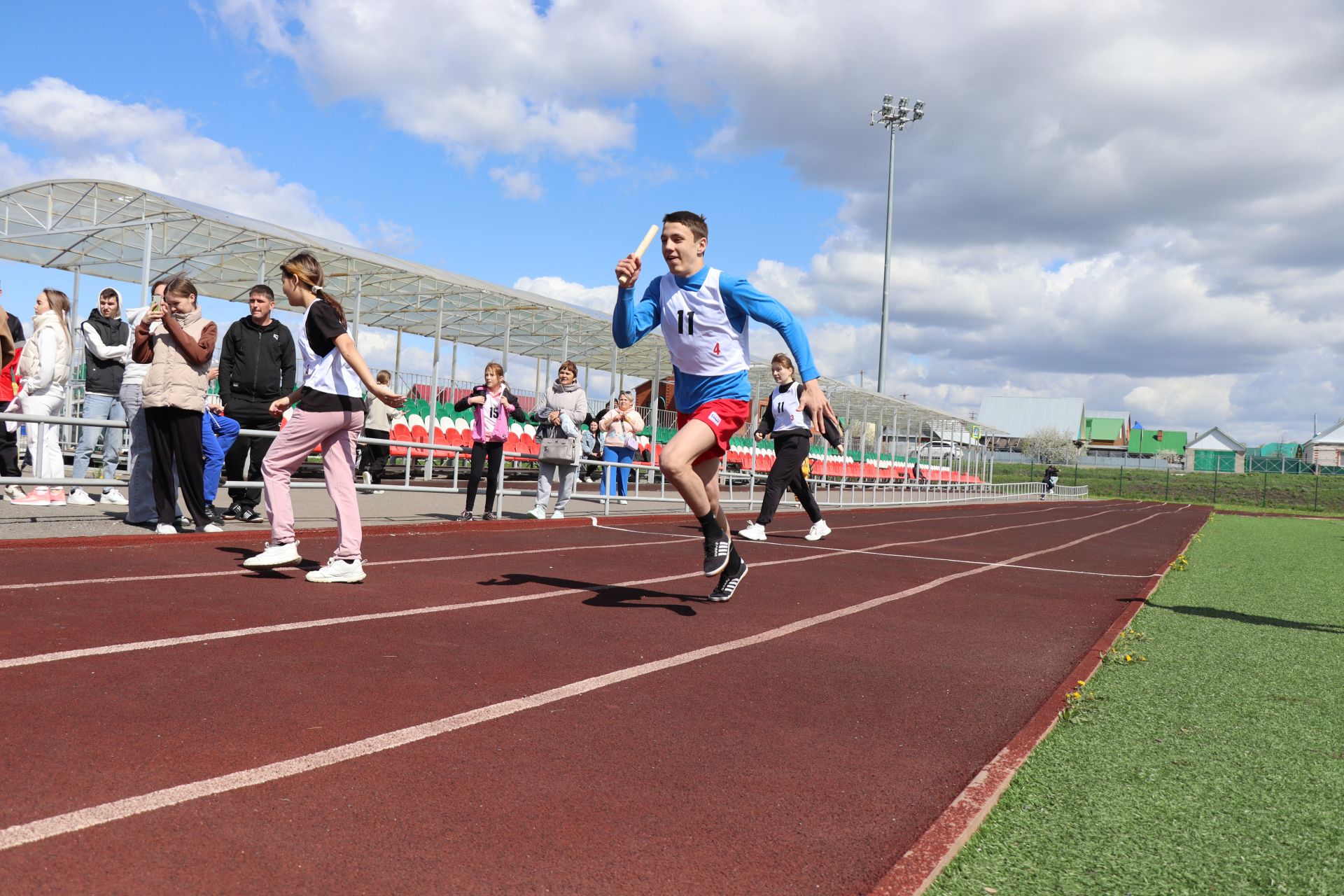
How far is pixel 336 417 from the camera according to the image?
6133 mm

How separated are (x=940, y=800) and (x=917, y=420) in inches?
1456

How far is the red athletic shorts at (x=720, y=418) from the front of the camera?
570 cm

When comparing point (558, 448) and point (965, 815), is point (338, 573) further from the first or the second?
point (558, 448)

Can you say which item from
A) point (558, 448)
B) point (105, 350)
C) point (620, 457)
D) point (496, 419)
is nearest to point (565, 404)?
point (558, 448)

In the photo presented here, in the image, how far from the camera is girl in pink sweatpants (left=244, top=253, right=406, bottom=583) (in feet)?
19.8

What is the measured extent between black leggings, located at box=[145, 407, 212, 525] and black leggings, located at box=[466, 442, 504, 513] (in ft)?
11.3

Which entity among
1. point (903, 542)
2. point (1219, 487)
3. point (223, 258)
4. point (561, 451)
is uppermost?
point (223, 258)

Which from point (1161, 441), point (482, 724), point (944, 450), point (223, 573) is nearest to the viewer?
point (482, 724)

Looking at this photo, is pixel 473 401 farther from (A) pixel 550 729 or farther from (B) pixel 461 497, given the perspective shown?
(A) pixel 550 729

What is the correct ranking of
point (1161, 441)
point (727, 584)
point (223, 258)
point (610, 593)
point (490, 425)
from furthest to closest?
1. point (1161, 441)
2. point (223, 258)
3. point (490, 425)
4. point (610, 593)
5. point (727, 584)

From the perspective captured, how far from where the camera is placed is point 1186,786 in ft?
9.82

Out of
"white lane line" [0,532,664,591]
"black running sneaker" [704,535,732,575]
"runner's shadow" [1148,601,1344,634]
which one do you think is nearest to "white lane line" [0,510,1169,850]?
"black running sneaker" [704,535,732,575]

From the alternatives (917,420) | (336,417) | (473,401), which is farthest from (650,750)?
(917,420)

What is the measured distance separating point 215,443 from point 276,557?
3.38 meters
